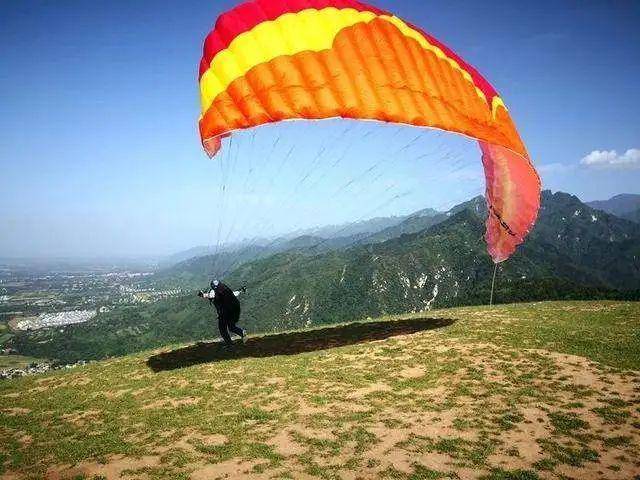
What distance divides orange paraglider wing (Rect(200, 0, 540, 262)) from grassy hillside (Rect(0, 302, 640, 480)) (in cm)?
735

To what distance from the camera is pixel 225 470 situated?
8.24 m

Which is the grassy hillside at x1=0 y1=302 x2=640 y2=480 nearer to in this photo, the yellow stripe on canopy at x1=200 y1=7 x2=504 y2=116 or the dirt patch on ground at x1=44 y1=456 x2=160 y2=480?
the dirt patch on ground at x1=44 y1=456 x2=160 y2=480

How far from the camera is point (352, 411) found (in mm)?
10750

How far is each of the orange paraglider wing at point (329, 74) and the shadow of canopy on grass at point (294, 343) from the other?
9340 millimetres

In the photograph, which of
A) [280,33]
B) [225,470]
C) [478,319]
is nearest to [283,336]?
[478,319]

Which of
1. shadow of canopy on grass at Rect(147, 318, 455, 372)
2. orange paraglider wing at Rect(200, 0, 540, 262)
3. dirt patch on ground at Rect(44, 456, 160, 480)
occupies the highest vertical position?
orange paraglider wing at Rect(200, 0, 540, 262)

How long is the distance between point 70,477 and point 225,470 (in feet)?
10.8

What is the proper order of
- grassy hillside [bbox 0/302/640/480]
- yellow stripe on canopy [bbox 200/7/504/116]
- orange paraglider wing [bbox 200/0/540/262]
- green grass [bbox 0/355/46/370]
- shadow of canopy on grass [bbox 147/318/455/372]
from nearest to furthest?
grassy hillside [bbox 0/302/640/480], orange paraglider wing [bbox 200/0/540/262], yellow stripe on canopy [bbox 200/7/504/116], shadow of canopy on grass [bbox 147/318/455/372], green grass [bbox 0/355/46/370]

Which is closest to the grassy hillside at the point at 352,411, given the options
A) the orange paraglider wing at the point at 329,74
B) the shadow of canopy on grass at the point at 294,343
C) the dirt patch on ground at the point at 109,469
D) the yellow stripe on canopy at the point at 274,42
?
the dirt patch on ground at the point at 109,469

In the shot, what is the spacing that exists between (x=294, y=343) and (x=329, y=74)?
40.8ft

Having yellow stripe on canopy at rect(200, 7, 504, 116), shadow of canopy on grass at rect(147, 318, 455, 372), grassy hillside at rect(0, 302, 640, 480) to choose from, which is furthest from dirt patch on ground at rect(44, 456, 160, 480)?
yellow stripe on canopy at rect(200, 7, 504, 116)

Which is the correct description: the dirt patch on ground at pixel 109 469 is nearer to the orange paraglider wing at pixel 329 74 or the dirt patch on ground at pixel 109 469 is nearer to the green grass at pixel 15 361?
the orange paraglider wing at pixel 329 74

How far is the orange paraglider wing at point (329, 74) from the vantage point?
1105cm

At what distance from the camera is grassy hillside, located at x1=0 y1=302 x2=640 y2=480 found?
8.34m
